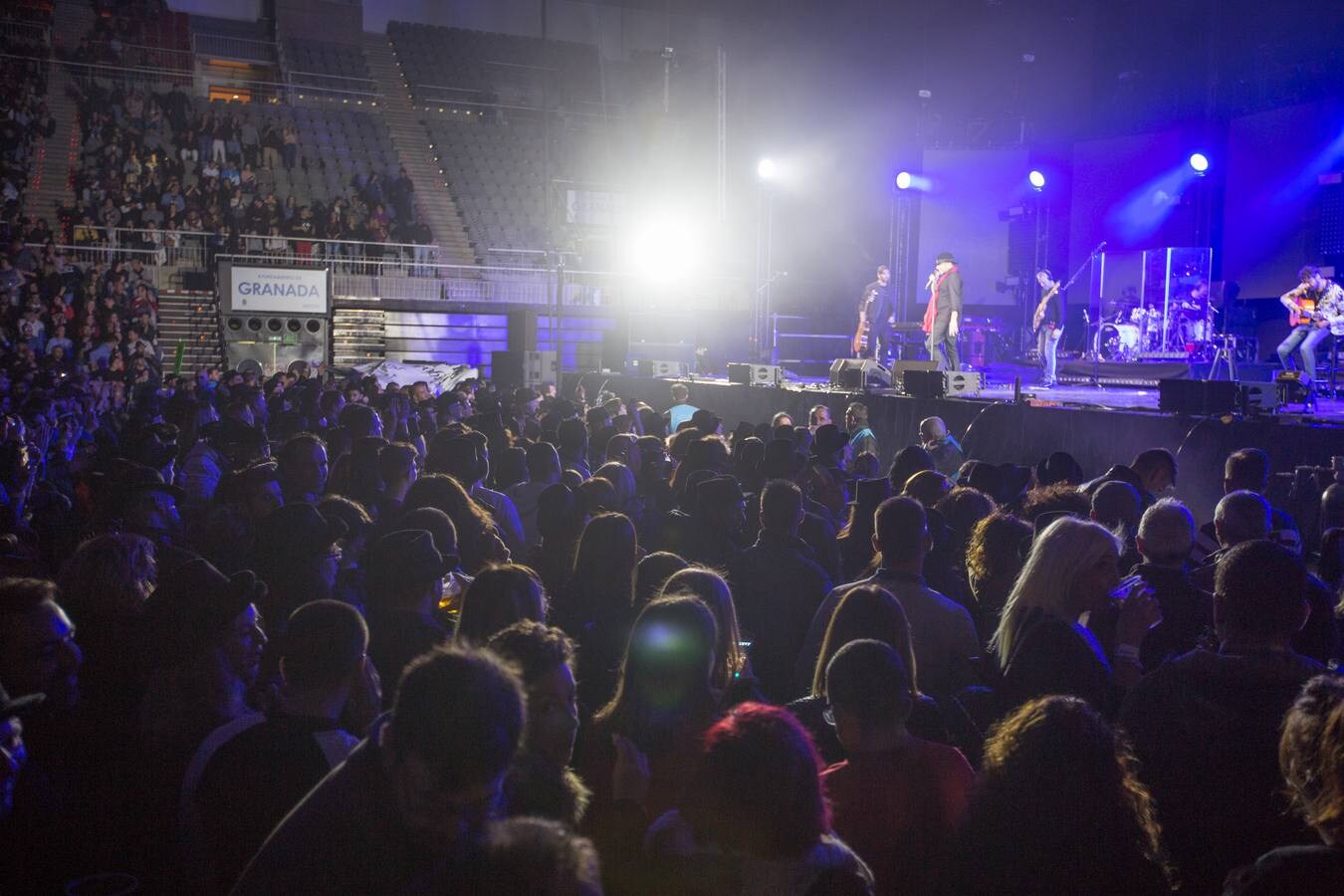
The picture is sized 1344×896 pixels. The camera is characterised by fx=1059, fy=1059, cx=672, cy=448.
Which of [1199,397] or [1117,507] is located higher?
[1199,397]

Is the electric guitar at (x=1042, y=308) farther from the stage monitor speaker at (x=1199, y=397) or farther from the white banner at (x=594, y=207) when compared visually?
the white banner at (x=594, y=207)

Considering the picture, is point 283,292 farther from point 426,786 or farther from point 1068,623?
point 426,786

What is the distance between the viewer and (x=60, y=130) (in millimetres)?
25547

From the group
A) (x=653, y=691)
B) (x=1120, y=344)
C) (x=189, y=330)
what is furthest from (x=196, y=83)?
(x=653, y=691)

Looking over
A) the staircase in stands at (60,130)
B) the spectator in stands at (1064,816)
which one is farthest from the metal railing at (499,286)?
the spectator in stands at (1064,816)

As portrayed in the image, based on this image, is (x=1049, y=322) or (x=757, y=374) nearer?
(x=757, y=374)

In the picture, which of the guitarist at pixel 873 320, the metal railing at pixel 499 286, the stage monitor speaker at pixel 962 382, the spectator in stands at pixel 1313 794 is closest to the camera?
the spectator in stands at pixel 1313 794

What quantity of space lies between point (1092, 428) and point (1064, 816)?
871 centimetres

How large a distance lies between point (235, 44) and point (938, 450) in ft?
98.1

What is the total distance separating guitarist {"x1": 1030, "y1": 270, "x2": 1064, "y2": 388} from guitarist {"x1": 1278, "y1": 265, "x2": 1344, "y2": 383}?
3665mm

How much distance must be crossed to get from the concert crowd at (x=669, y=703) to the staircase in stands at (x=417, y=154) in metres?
23.2

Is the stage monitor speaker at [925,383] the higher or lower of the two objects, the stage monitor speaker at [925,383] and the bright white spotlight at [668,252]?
the lower

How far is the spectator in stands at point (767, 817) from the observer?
71.1 inches

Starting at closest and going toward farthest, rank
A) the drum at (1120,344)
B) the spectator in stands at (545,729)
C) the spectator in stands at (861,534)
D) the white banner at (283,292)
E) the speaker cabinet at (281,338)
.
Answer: the spectator in stands at (545,729)
the spectator in stands at (861,534)
the drum at (1120,344)
the white banner at (283,292)
the speaker cabinet at (281,338)
